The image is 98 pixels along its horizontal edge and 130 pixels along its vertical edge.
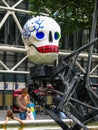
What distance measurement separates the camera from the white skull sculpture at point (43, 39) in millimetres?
7418

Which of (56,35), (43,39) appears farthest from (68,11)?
(43,39)

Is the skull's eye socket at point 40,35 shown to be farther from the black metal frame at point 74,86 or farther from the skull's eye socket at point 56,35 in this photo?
the black metal frame at point 74,86

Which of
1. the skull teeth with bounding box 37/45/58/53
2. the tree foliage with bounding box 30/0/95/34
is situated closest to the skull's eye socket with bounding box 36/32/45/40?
the skull teeth with bounding box 37/45/58/53

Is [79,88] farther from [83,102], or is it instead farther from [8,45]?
[8,45]

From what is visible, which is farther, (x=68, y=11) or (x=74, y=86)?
(x=68, y=11)

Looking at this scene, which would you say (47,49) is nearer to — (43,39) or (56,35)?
(43,39)

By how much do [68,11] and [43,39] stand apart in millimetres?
9374

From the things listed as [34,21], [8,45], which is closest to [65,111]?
[34,21]

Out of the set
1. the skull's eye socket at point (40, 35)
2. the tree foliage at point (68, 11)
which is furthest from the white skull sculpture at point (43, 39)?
the tree foliage at point (68, 11)

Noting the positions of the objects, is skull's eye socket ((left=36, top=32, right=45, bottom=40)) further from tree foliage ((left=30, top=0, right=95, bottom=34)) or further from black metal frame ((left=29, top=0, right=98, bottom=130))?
tree foliage ((left=30, top=0, right=95, bottom=34))

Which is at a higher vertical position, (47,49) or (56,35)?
(56,35)

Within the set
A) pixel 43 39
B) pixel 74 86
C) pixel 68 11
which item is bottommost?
pixel 74 86

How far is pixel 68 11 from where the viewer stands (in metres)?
16.7

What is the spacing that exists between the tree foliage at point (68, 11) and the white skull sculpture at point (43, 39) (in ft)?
27.4
